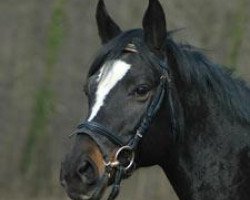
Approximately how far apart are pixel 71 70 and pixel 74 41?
16.2 inches

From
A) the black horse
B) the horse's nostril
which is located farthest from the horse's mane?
the horse's nostril

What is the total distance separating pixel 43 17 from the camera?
1043 centimetres

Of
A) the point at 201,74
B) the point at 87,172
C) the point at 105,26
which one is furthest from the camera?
the point at 105,26

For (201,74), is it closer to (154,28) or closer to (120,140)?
(154,28)

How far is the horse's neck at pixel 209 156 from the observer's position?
4168 mm

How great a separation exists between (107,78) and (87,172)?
51 centimetres

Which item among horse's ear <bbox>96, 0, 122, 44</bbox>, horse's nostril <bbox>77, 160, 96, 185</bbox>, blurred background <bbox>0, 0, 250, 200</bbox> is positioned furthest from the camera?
blurred background <bbox>0, 0, 250, 200</bbox>

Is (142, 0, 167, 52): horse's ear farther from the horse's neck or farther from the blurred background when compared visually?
the blurred background

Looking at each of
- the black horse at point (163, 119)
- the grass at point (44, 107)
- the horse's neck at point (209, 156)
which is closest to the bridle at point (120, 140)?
the black horse at point (163, 119)

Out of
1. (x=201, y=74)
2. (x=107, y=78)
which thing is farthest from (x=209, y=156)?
(x=107, y=78)

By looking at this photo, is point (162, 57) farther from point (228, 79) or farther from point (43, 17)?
point (43, 17)

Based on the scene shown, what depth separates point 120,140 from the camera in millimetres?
3979

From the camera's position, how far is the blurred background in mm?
10227

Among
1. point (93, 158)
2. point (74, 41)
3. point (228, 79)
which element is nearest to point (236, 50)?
point (74, 41)
